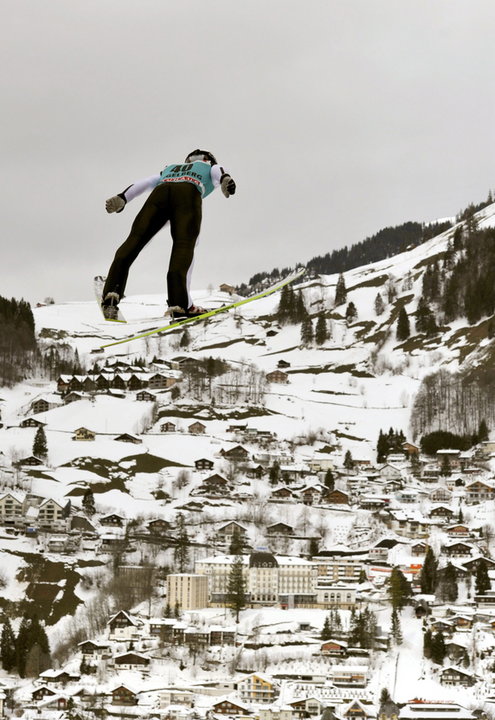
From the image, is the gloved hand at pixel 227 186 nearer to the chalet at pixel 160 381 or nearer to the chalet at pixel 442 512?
the chalet at pixel 442 512

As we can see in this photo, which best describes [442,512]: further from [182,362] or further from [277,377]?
[182,362]

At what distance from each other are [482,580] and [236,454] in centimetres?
2924

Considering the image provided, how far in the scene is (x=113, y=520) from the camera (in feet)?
262

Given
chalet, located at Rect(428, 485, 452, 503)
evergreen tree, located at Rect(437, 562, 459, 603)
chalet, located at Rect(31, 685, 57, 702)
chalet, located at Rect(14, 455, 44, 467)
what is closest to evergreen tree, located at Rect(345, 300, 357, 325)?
chalet, located at Rect(428, 485, 452, 503)

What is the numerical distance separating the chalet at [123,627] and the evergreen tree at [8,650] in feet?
15.3

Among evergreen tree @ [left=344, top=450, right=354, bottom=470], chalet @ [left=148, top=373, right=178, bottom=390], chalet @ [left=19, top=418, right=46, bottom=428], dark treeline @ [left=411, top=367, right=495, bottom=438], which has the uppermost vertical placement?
chalet @ [left=148, top=373, right=178, bottom=390]

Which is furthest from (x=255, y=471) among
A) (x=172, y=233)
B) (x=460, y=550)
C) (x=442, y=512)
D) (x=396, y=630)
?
(x=172, y=233)

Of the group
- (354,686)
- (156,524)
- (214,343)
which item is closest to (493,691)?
(354,686)

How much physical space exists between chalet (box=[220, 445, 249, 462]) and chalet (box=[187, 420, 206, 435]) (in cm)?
594

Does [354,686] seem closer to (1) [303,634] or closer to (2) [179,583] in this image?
(1) [303,634]

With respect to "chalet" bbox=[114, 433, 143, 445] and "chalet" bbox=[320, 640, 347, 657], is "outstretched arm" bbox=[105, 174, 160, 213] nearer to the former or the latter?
"chalet" bbox=[320, 640, 347, 657]

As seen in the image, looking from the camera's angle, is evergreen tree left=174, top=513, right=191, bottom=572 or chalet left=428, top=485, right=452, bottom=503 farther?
chalet left=428, top=485, right=452, bottom=503

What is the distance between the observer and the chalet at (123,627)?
60.8 m

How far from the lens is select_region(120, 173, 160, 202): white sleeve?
44.2ft
